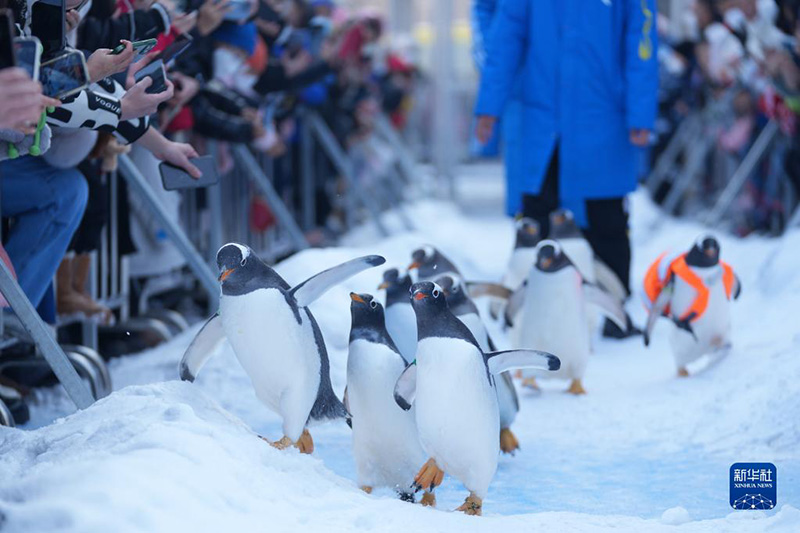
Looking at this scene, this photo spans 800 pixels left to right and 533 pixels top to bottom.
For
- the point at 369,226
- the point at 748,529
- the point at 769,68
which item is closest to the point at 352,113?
the point at 369,226

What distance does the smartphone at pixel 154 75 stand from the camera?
2959 millimetres

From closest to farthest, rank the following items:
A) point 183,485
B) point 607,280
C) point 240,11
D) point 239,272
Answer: point 183,485 → point 239,272 → point 240,11 → point 607,280

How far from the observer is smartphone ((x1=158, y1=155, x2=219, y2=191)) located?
10.3ft

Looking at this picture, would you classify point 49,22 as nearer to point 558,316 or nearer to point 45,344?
point 45,344

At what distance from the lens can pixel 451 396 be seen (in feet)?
8.25

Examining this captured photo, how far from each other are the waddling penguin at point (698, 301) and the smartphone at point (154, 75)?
85.5 inches

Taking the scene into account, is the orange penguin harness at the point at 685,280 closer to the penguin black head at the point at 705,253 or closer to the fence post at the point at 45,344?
the penguin black head at the point at 705,253

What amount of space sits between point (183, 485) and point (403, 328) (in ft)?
4.52

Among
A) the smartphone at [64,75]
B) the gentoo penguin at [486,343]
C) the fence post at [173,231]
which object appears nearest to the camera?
the smartphone at [64,75]

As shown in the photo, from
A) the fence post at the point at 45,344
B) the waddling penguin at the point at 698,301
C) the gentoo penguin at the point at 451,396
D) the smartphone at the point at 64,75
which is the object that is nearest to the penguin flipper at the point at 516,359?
the gentoo penguin at the point at 451,396

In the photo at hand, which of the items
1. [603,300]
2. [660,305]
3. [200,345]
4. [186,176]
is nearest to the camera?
[200,345]

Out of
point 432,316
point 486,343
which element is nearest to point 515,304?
point 486,343

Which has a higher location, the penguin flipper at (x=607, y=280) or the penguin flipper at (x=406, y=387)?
the penguin flipper at (x=406, y=387)

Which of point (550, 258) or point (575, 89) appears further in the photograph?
point (575, 89)
